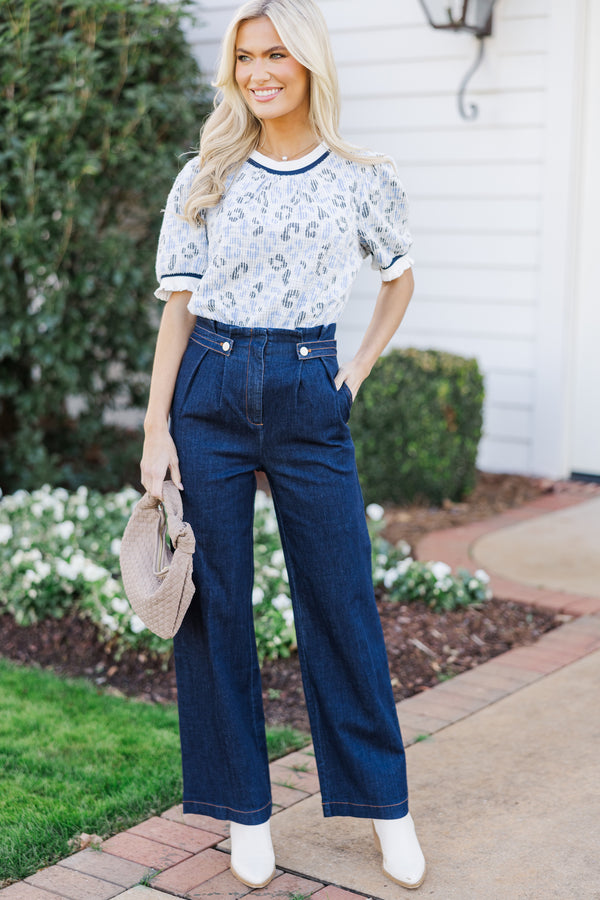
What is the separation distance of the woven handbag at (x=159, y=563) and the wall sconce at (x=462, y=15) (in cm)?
390

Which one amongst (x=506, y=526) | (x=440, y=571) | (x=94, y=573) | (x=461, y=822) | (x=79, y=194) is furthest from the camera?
(x=506, y=526)

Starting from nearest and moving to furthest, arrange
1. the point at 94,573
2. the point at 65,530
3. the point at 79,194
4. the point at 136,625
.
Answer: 1. the point at 136,625
2. the point at 94,573
3. the point at 65,530
4. the point at 79,194

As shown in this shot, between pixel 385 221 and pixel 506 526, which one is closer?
pixel 385 221

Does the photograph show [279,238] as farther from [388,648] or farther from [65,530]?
[65,530]

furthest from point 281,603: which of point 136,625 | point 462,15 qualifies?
point 462,15

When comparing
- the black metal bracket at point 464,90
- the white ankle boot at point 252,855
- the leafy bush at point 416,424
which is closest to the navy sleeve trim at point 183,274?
the white ankle boot at point 252,855

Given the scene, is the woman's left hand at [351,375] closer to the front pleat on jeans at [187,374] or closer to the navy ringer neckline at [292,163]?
the front pleat on jeans at [187,374]

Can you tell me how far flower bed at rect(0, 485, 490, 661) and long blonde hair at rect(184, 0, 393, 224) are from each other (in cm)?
167

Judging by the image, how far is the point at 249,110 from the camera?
7.41 ft

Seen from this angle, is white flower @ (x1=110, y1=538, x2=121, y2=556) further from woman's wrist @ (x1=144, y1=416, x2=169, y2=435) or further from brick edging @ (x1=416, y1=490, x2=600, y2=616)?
woman's wrist @ (x1=144, y1=416, x2=169, y2=435)

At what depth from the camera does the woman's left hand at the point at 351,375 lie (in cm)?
228

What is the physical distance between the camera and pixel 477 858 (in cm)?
237

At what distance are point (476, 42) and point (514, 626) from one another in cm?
327

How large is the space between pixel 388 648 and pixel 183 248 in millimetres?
1788
